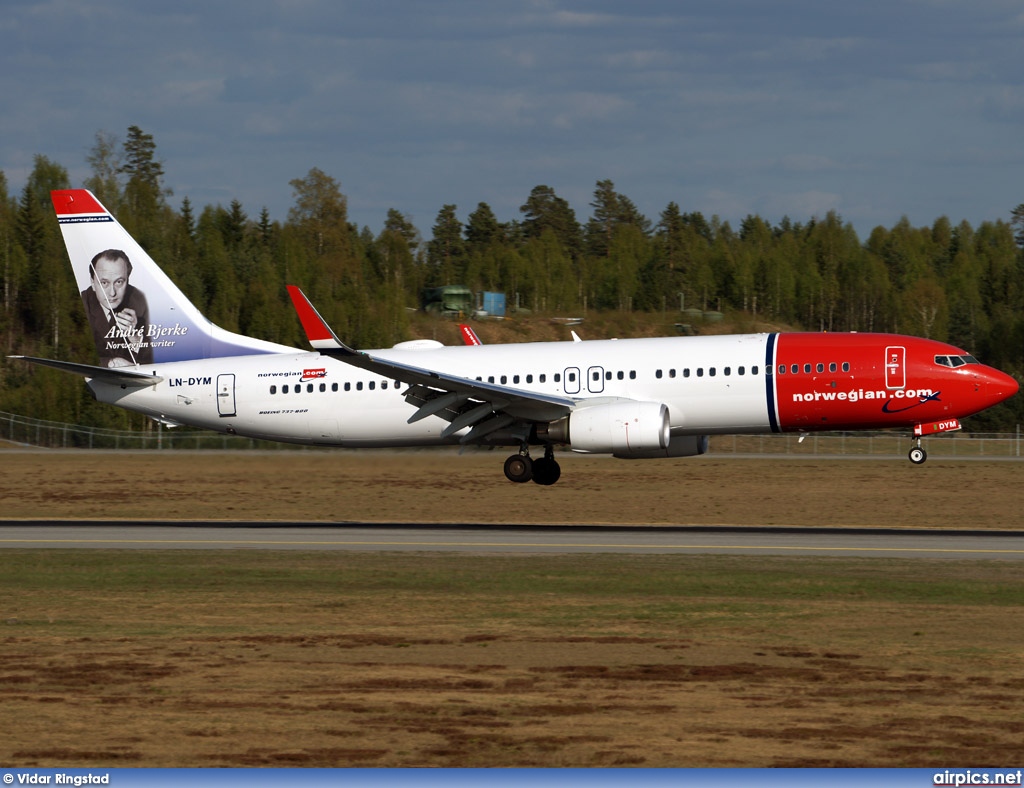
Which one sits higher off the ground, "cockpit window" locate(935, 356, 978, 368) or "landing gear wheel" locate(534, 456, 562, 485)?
"cockpit window" locate(935, 356, 978, 368)

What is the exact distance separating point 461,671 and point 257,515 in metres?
25.1

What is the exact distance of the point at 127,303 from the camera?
42.5 m

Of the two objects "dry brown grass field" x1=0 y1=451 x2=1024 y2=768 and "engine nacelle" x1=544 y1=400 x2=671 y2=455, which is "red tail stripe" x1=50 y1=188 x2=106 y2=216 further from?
"engine nacelle" x1=544 y1=400 x2=671 y2=455

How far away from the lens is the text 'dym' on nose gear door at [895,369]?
36.3 metres

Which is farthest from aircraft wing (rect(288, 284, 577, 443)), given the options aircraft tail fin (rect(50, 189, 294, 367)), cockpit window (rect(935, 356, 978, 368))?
cockpit window (rect(935, 356, 978, 368))

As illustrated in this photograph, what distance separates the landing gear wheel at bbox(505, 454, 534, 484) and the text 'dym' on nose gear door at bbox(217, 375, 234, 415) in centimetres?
878

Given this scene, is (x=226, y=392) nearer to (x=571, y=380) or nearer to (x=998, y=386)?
(x=571, y=380)

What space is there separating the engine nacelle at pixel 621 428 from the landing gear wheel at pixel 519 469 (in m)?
3.07

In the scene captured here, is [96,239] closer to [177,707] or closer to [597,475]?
[597,475]

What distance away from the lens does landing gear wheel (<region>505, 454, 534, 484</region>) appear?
3928cm

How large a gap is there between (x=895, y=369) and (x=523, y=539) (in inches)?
440

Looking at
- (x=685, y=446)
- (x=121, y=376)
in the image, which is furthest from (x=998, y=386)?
(x=121, y=376)

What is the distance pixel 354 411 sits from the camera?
3984 cm

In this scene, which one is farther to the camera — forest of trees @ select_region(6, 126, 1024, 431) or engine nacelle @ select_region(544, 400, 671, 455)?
forest of trees @ select_region(6, 126, 1024, 431)
